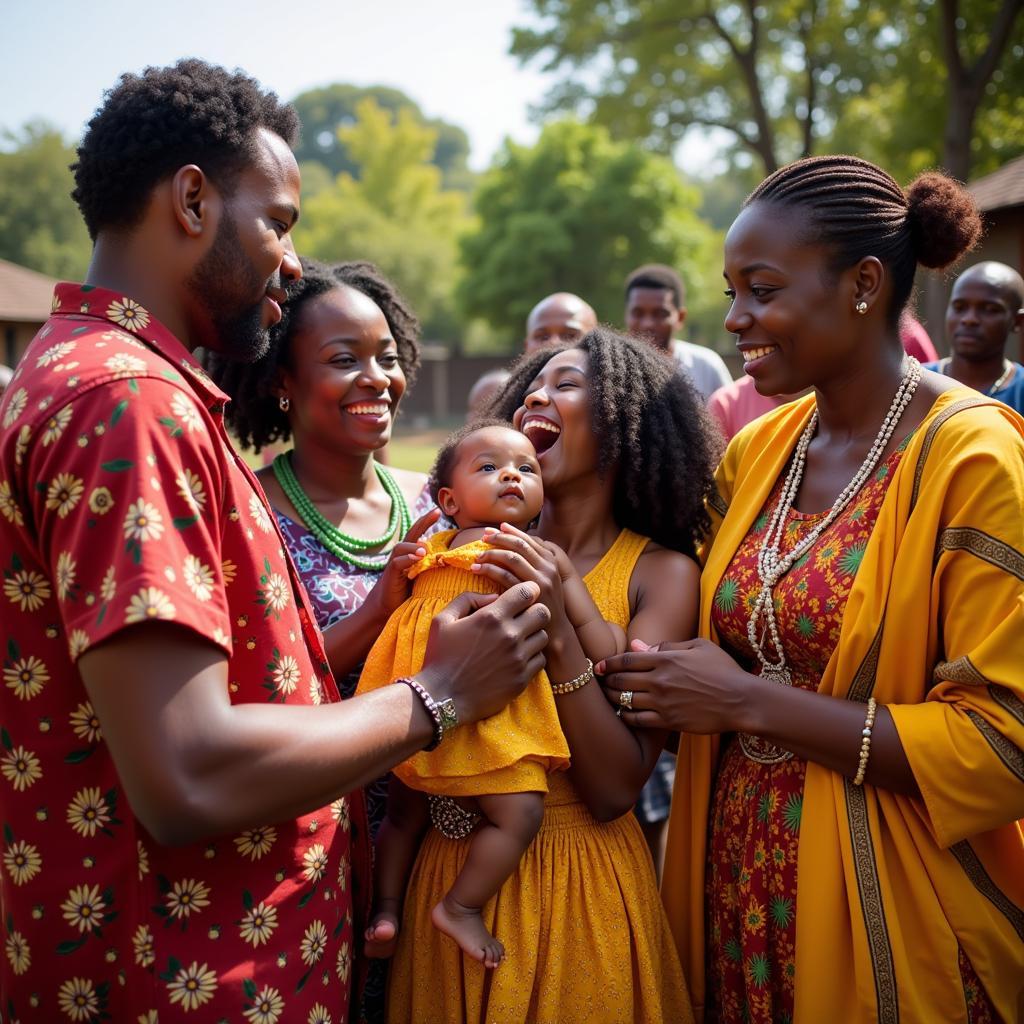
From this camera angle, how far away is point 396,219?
4706 centimetres

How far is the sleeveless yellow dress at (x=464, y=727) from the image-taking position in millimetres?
2355

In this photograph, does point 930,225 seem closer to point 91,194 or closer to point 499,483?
point 499,483

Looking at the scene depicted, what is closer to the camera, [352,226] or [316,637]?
[316,637]

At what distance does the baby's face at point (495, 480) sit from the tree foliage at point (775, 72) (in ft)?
61.2

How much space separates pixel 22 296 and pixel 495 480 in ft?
85.0

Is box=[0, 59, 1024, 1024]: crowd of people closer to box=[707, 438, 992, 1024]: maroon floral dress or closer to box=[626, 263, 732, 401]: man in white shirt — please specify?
box=[707, 438, 992, 1024]: maroon floral dress

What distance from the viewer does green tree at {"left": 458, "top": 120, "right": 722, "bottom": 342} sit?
30.6 m

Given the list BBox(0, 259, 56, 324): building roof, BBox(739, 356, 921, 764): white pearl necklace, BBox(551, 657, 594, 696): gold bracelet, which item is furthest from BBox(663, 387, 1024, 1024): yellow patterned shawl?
BBox(0, 259, 56, 324): building roof

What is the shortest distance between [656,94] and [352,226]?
910 inches

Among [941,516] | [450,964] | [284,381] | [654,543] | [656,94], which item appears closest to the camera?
[941,516]

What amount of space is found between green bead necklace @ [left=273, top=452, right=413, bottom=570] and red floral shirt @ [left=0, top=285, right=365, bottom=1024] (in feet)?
3.32

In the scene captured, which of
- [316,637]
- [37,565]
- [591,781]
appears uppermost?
[37,565]

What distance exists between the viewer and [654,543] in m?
2.98

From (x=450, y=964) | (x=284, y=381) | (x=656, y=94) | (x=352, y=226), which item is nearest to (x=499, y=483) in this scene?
(x=284, y=381)
